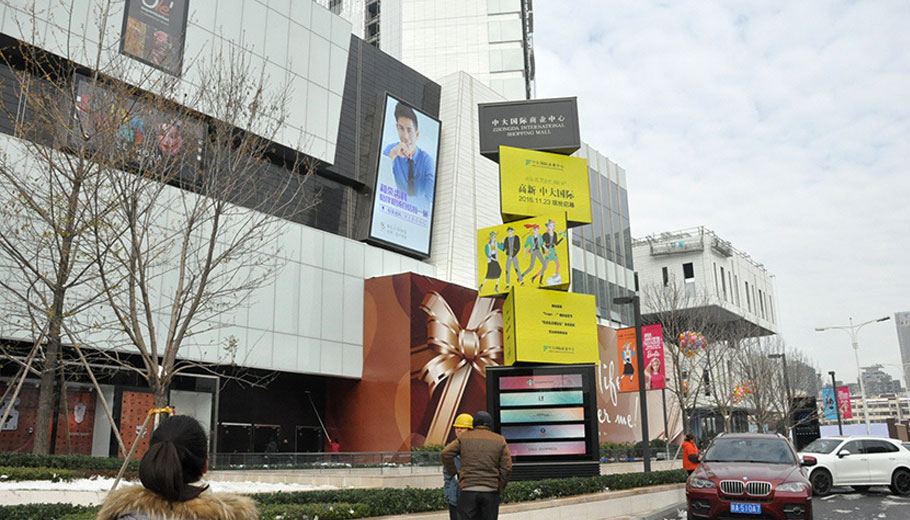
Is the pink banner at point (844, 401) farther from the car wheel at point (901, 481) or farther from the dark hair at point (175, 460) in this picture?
the dark hair at point (175, 460)

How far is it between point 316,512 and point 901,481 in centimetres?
1697

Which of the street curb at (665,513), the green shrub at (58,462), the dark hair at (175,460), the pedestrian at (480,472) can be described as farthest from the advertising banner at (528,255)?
the dark hair at (175,460)

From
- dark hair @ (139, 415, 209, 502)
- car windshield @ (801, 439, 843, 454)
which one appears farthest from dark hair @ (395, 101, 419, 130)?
dark hair @ (139, 415, 209, 502)

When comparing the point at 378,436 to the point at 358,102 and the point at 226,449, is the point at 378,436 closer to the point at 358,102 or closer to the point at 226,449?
the point at 226,449

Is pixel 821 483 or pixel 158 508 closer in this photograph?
pixel 158 508

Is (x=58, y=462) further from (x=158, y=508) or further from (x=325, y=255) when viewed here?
(x=325, y=255)

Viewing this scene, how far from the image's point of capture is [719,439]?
13.2 meters

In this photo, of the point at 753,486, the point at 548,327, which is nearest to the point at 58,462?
the point at 548,327

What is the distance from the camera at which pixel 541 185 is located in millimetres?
19438

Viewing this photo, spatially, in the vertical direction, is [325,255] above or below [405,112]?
below

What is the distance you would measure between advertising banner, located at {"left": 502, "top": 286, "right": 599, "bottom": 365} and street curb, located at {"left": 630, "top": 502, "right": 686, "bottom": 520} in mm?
4057

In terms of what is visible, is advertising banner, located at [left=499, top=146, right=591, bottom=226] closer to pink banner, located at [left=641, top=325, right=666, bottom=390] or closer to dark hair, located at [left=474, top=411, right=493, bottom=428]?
pink banner, located at [left=641, top=325, right=666, bottom=390]

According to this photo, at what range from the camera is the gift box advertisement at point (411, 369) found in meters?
29.8

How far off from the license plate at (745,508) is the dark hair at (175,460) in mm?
10254
